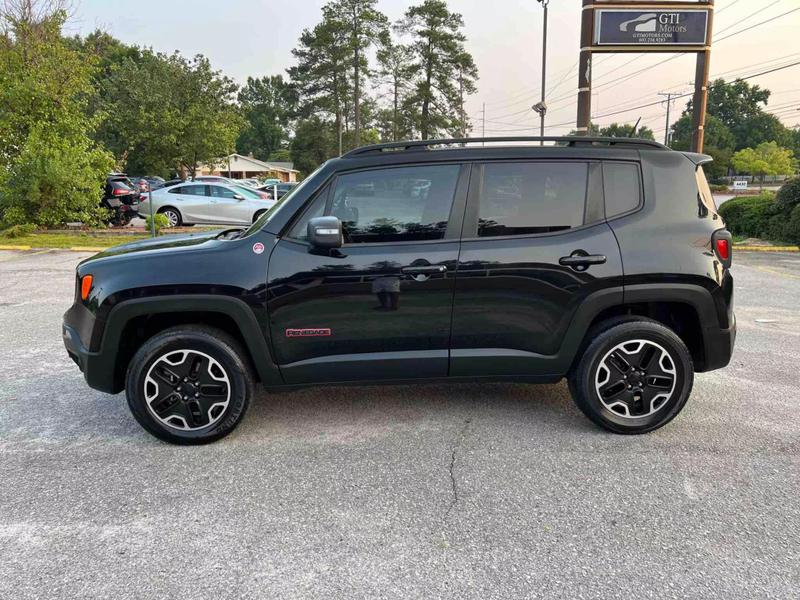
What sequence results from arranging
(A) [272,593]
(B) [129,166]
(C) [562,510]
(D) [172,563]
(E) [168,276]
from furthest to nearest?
(B) [129,166], (E) [168,276], (C) [562,510], (D) [172,563], (A) [272,593]


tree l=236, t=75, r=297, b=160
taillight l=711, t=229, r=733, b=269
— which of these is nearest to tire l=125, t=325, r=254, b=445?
taillight l=711, t=229, r=733, b=269

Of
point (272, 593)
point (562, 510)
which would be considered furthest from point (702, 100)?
point (272, 593)

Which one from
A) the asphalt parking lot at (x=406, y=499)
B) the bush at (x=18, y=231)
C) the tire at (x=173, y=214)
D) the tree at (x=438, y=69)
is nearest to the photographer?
the asphalt parking lot at (x=406, y=499)

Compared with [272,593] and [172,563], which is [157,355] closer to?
[172,563]

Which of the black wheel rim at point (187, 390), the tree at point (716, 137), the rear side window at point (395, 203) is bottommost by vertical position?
the black wheel rim at point (187, 390)

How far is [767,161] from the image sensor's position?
82.2 meters

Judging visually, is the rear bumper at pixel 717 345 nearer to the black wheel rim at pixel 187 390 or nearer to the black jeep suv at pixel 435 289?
the black jeep suv at pixel 435 289

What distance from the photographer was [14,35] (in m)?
14.6

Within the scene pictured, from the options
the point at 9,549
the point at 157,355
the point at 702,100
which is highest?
the point at 702,100

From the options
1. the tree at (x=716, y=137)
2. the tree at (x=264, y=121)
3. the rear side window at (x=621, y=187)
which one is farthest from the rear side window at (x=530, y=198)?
the tree at (x=264, y=121)

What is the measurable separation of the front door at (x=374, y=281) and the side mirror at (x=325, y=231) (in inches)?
6.2

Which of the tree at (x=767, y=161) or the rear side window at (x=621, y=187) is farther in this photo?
the tree at (x=767, y=161)

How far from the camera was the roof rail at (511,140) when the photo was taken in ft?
12.2

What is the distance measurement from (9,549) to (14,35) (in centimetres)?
1636
